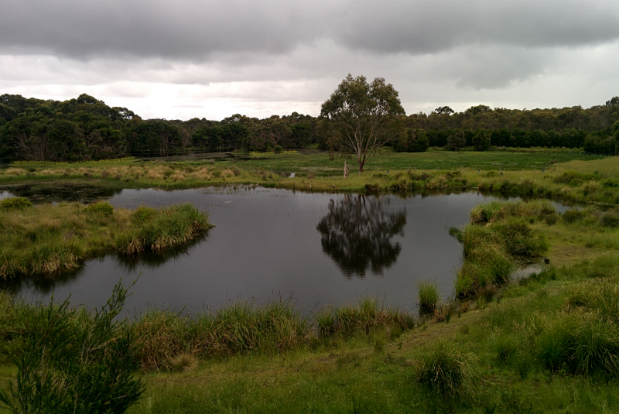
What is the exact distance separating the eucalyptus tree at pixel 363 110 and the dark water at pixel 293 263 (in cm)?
1446

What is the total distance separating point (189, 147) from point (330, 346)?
402ft

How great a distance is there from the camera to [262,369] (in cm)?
776

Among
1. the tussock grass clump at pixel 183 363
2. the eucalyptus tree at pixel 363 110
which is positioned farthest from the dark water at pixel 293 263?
the eucalyptus tree at pixel 363 110

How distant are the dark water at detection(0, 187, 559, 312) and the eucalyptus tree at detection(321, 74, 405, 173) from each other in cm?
1446

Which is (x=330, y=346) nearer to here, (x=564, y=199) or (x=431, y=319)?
(x=431, y=319)

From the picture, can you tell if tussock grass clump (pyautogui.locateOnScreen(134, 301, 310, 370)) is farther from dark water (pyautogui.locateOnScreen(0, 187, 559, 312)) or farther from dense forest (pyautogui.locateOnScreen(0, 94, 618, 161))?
dense forest (pyautogui.locateOnScreen(0, 94, 618, 161))

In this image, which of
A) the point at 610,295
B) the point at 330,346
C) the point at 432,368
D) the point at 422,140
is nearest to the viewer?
the point at 432,368

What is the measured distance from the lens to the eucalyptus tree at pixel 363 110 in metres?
37.7

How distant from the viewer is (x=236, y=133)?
116 m

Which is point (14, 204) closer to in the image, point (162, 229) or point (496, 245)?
point (162, 229)

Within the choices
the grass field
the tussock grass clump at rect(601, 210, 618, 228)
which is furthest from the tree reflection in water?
the tussock grass clump at rect(601, 210, 618, 228)

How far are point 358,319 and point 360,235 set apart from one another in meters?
11.2

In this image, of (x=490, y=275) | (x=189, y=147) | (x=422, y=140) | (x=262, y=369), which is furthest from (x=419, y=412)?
(x=189, y=147)

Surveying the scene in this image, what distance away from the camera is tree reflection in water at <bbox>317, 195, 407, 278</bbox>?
16391 mm
